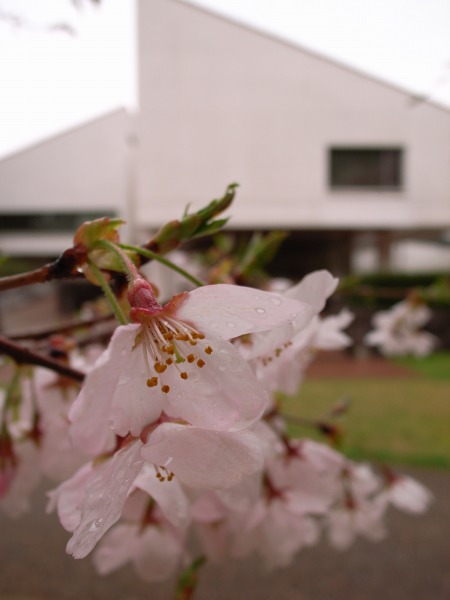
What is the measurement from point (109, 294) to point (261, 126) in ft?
21.0

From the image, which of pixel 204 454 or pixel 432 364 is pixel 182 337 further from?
pixel 432 364

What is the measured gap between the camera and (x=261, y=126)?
6258 millimetres

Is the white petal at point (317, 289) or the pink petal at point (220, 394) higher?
the white petal at point (317, 289)

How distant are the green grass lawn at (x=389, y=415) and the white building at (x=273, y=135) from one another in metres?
2.37

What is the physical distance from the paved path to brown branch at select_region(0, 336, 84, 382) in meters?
2.01

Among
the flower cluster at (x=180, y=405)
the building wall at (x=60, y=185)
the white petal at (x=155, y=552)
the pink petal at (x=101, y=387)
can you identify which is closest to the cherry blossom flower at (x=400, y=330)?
the building wall at (x=60, y=185)

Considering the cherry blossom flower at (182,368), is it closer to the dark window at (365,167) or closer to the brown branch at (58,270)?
the brown branch at (58,270)

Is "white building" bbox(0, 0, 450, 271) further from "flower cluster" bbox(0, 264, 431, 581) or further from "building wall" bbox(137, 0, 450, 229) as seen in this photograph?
"flower cluster" bbox(0, 264, 431, 581)

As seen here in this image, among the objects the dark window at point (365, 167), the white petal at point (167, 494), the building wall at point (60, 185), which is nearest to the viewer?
the white petal at point (167, 494)

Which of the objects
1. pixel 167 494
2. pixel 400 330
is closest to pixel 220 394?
pixel 167 494

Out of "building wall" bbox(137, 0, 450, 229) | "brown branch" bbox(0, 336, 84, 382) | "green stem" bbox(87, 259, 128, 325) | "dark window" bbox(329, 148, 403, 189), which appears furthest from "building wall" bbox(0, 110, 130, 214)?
"dark window" bbox(329, 148, 403, 189)

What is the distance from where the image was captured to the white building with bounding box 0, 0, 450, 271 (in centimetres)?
601

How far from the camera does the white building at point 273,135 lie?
6008 mm

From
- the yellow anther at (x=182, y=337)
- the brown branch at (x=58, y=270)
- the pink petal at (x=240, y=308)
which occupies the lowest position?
the yellow anther at (x=182, y=337)
